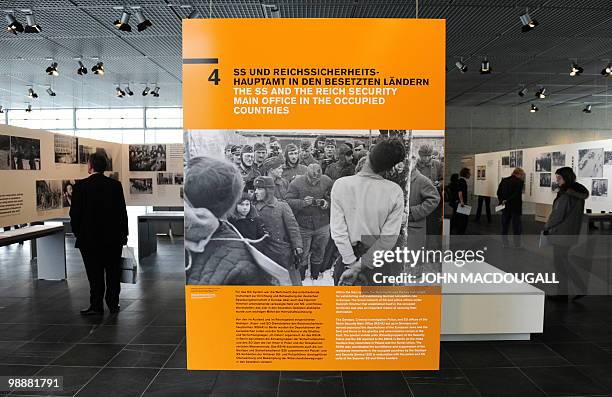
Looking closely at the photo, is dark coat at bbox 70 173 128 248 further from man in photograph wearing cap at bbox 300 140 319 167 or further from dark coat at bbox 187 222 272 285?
man in photograph wearing cap at bbox 300 140 319 167

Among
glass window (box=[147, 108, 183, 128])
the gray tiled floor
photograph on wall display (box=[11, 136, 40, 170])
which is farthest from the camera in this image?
glass window (box=[147, 108, 183, 128])

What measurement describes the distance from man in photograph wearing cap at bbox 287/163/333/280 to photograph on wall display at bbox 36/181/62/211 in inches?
216

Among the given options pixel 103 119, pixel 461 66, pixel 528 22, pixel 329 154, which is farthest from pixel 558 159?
pixel 103 119

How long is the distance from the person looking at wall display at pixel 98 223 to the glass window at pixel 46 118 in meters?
12.0

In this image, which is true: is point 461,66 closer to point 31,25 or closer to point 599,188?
point 599,188

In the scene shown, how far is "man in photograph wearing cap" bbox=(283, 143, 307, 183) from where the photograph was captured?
8.14 ft

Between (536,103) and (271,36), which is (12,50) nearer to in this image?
(271,36)

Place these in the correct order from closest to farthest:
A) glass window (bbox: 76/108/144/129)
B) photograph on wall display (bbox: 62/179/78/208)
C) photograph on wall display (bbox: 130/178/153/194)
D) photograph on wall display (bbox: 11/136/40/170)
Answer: photograph on wall display (bbox: 11/136/40/170) → photograph on wall display (bbox: 62/179/78/208) → photograph on wall display (bbox: 130/178/153/194) → glass window (bbox: 76/108/144/129)

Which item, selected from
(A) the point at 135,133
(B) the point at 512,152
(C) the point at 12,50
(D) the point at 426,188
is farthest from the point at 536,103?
(A) the point at 135,133

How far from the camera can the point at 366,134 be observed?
250cm

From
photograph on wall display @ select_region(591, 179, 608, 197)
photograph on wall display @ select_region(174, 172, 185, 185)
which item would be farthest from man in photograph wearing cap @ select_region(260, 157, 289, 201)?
photograph on wall display @ select_region(174, 172, 185, 185)

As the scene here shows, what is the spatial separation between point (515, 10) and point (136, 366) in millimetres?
6173

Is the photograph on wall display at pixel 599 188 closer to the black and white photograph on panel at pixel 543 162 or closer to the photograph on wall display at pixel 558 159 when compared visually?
the photograph on wall display at pixel 558 159

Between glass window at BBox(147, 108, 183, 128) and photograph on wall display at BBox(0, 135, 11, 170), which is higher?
glass window at BBox(147, 108, 183, 128)
